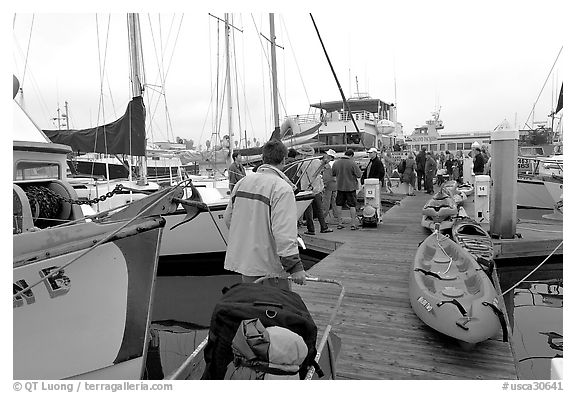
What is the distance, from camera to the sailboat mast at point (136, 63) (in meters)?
9.36

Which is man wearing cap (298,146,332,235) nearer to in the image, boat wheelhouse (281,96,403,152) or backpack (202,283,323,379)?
backpack (202,283,323,379)

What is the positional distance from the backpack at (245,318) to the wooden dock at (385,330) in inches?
61.8

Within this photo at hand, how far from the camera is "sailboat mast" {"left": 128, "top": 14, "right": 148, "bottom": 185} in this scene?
9359 mm

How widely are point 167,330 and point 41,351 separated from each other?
3.77 m

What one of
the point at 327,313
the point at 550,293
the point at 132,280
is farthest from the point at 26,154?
the point at 550,293

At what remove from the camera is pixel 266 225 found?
3340 millimetres

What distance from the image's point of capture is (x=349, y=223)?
10953 millimetres

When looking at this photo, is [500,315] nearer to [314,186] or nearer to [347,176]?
[347,176]

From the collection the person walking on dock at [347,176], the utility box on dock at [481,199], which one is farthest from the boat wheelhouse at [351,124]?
the utility box on dock at [481,199]

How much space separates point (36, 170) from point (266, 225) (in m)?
3.30

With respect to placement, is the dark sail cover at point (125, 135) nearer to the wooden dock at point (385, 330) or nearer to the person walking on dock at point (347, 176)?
the person walking on dock at point (347, 176)
